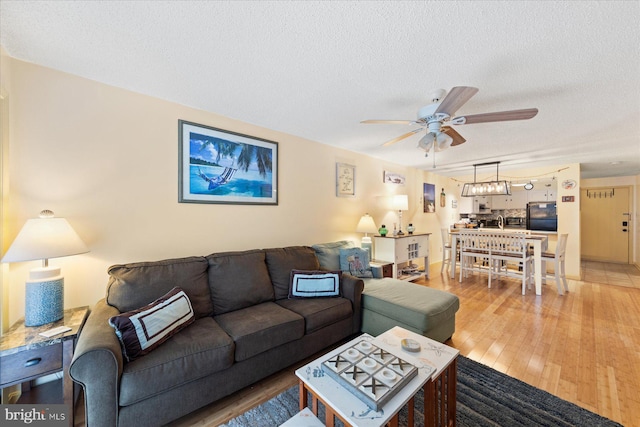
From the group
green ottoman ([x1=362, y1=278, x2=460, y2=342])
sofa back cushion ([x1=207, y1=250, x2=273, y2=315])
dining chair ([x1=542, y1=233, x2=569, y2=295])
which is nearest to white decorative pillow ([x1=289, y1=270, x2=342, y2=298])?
sofa back cushion ([x1=207, y1=250, x2=273, y2=315])

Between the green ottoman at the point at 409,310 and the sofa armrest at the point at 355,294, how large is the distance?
0.06m

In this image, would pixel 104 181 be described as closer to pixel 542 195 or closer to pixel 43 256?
pixel 43 256

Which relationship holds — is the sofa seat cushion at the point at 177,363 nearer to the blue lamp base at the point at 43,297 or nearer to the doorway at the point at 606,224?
the blue lamp base at the point at 43,297

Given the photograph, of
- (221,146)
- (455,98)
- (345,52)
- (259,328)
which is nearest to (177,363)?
(259,328)

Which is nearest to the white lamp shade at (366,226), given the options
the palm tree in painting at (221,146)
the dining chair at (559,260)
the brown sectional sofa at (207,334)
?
the brown sectional sofa at (207,334)

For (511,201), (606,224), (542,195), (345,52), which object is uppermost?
(345,52)

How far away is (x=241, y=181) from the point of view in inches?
103

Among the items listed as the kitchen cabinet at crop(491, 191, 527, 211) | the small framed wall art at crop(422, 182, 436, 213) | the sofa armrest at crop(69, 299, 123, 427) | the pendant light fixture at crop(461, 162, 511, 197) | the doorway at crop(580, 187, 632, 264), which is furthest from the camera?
the kitchen cabinet at crop(491, 191, 527, 211)

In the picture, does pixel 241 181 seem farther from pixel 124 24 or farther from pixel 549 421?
pixel 549 421

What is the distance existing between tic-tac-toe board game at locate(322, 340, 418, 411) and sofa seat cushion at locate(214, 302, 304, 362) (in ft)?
1.98

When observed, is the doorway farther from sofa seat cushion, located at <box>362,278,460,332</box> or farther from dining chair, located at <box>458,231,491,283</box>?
sofa seat cushion, located at <box>362,278,460,332</box>

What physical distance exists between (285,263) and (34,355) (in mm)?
1708

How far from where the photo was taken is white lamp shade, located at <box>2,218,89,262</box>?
1.41m

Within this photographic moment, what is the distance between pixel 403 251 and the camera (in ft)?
13.4
